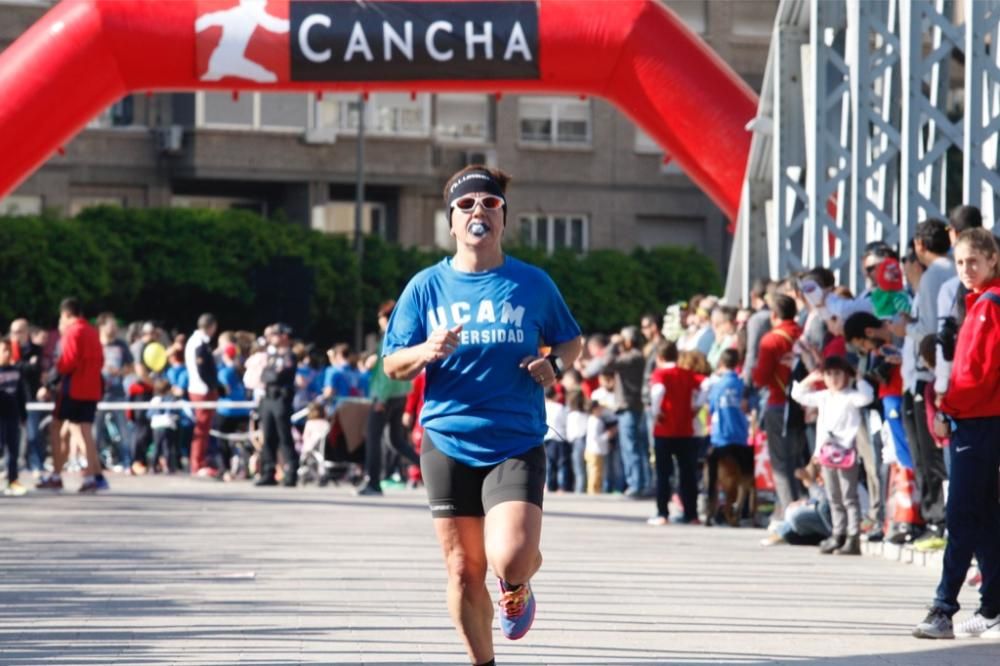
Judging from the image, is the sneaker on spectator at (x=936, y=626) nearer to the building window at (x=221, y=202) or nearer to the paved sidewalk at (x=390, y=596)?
the paved sidewalk at (x=390, y=596)

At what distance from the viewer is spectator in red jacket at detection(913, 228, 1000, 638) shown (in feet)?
31.9

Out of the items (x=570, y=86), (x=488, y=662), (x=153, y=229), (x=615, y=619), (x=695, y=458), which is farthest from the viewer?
(x=153, y=229)

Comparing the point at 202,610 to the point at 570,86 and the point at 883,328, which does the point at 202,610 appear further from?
the point at 570,86

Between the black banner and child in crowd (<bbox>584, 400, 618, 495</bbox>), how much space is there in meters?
5.65

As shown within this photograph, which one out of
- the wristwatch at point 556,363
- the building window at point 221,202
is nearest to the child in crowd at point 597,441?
the wristwatch at point 556,363

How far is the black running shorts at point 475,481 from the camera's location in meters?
7.58

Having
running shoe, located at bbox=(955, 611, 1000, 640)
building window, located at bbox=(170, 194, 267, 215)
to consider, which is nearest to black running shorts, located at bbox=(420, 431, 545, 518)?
running shoe, located at bbox=(955, 611, 1000, 640)

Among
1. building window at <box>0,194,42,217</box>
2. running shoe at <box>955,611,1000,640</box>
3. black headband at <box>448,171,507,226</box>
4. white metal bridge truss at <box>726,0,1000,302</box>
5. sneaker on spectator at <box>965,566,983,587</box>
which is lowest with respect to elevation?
running shoe at <box>955,611,1000,640</box>

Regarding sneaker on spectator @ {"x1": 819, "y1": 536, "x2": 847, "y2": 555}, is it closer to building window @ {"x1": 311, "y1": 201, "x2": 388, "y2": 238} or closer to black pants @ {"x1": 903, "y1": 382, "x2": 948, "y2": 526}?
black pants @ {"x1": 903, "y1": 382, "x2": 948, "y2": 526}

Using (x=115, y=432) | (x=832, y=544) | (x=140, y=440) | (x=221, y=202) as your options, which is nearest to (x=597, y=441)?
(x=140, y=440)

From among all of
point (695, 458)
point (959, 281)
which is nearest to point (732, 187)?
point (695, 458)

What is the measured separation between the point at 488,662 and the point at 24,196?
48734 millimetres

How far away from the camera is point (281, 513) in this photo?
19703 millimetres

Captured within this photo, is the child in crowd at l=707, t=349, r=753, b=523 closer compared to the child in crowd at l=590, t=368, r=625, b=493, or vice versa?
the child in crowd at l=707, t=349, r=753, b=523
